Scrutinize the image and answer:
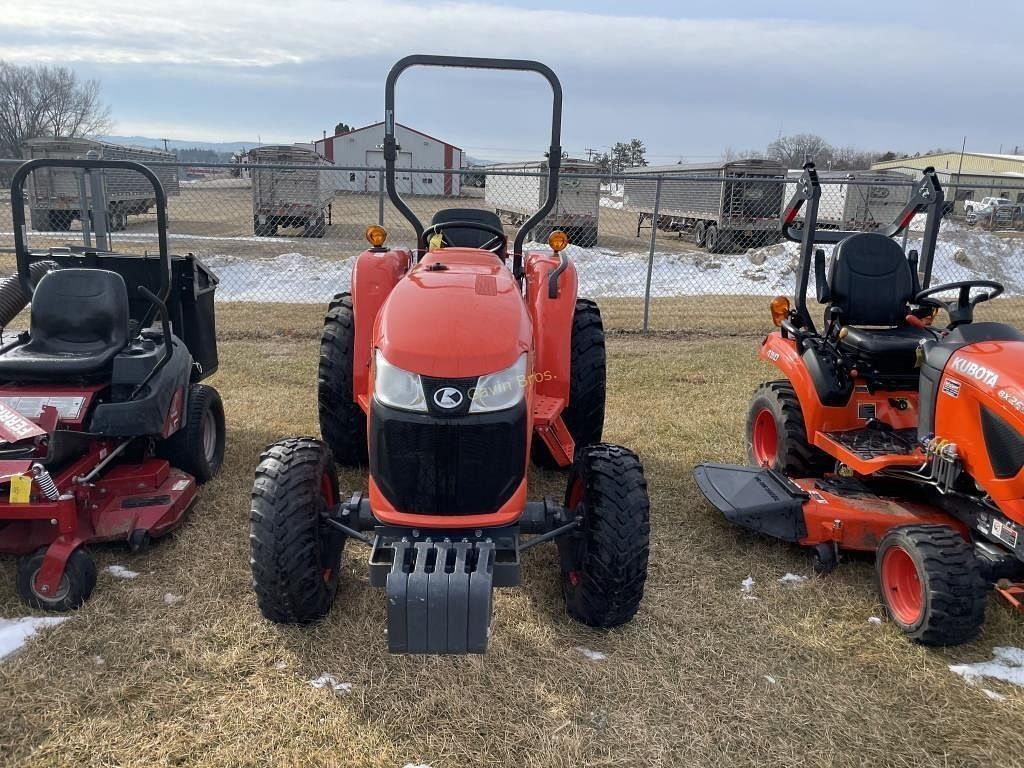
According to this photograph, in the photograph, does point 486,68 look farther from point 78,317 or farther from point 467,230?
point 78,317

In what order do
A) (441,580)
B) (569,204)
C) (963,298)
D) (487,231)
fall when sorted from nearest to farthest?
(441,580)
(963,298)
(487,231)
(569,204)

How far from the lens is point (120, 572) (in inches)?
134

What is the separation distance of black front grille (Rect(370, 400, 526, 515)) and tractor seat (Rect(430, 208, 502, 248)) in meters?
1.83

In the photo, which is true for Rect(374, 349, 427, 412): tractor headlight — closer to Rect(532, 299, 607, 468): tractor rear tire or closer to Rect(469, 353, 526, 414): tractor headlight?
Rect(469, 353, 526, 414): tractor headlight

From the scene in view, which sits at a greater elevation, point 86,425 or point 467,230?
point 467,230

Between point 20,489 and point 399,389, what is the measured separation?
158 cm

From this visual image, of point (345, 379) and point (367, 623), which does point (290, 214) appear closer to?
point (345, 379)

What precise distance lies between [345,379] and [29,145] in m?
18.3

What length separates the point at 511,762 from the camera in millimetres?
2363

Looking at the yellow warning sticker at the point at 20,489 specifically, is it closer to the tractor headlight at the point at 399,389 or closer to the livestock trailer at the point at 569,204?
the tractor headlight at the point at 399,389

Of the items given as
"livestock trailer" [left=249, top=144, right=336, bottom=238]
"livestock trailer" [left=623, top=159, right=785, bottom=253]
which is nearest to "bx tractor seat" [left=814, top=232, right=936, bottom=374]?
"livestock trailer" [left=623, top=159, right=785, bottom=253]

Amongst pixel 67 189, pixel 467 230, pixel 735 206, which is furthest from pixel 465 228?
pixel 67 189

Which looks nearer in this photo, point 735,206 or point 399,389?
point 399,389

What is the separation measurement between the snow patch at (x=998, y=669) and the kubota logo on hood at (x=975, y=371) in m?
1.04
